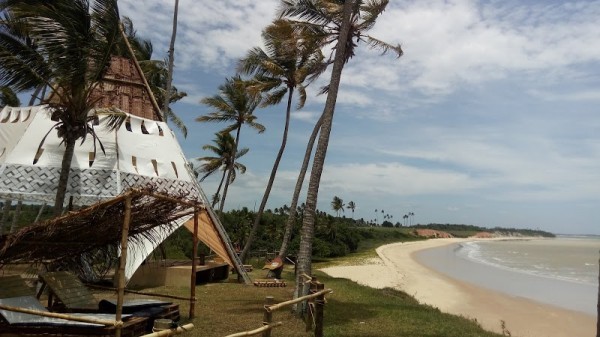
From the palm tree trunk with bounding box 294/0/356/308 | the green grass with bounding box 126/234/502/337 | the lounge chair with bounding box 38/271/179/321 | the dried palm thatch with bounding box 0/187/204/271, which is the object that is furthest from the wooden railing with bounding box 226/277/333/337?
the dried palm thatch with bounding box 0/187/204/271

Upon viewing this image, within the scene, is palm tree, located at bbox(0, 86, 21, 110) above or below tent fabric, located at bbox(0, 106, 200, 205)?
above

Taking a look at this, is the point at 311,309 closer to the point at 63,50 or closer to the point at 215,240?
the point at 63,50

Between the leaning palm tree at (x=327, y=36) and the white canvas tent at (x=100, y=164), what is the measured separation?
9.85 feet

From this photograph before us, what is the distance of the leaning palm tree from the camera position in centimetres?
1065

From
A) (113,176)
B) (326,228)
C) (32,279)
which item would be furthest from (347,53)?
(326,228)

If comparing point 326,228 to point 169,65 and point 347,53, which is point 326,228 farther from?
point 347,53

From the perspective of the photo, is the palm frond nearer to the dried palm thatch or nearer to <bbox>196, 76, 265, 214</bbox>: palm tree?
<bbox>196, 76, 265, 214</bbox>: palm tree

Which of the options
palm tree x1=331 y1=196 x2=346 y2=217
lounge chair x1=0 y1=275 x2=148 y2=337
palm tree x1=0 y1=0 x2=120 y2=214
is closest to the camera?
lounge chair x1=0 y1=275 x2=148 y2=337

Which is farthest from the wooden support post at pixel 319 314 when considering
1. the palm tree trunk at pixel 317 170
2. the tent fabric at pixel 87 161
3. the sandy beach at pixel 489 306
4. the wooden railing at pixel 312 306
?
the sandy beach at pixel 489 306

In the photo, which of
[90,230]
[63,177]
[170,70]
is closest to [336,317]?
[90,230]

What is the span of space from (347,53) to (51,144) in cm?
810

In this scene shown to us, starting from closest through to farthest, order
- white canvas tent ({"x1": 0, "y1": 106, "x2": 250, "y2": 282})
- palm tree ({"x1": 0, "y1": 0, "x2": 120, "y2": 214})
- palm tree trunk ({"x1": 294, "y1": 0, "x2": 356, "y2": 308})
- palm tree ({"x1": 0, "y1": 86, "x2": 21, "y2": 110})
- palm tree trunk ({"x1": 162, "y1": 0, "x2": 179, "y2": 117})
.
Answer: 1. palm tree ({"x1": 0, "y1": 0, "x2": 120, "y2": 214})
2. palm tree trunk ({"x1": 294, "y1": 0, "x2": 356, "y2": 308})
3. white canvas tent ({"x1": 0, "y1": 106, "x2": 250, "y2": 282})
4. palm tree trunk ({"x1": 162, "y1": 0, "x2": 179, "y2": 117})
5. palm tree ({"x1": 0, "y1": 86, "x2": 21, "y2": 110})

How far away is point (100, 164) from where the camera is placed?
13227 millimetres

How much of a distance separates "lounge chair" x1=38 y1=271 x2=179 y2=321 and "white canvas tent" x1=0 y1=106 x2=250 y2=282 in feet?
11.1
